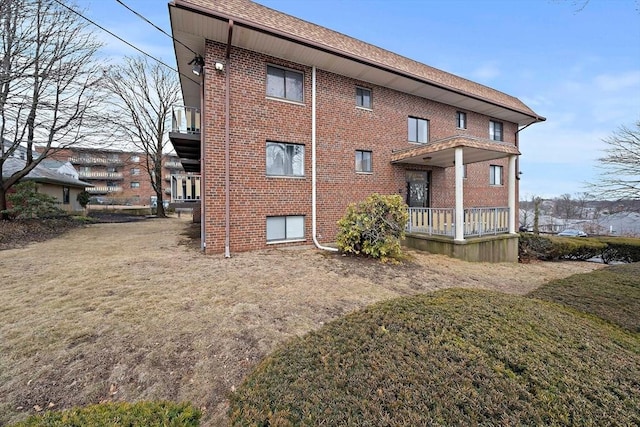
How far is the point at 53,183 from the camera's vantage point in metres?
20.5

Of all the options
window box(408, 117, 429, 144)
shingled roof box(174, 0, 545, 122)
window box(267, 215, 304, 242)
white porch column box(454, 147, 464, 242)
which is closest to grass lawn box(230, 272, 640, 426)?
white porch column box(454, 147, 464, 242)

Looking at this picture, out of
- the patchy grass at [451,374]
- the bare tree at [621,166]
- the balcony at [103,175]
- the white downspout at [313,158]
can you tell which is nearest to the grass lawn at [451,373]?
the patchy grass at [451,374]

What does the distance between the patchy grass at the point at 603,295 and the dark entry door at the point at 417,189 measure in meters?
6.92

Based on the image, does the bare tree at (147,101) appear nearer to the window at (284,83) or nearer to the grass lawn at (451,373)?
the window at (284,83)

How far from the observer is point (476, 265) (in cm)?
802

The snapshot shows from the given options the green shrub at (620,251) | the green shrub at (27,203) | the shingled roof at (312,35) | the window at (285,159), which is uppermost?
the shingled roof at (312,35)

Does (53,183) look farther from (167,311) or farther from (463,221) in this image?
(463,221)

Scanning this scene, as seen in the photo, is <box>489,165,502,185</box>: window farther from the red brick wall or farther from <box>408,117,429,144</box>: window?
<box>408,117,429,144</box>: window

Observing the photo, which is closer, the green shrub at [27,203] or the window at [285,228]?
the window at [285,228]

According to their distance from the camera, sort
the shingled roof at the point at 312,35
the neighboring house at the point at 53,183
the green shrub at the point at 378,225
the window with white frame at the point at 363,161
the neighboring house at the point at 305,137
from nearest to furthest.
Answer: the shingled roof at the point at 312,35 < the green shrub at the point at 378,225 < the neighboring house at the point at 305,137 < the window with white frame at the point at 363,161 < the neighboring house at the point at 53,183

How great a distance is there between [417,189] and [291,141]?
616 cm

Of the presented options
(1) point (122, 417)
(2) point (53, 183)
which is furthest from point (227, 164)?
(2) point (53, 183)

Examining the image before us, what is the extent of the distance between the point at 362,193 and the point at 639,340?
8170 millimetres

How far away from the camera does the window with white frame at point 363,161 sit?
34.6ft
